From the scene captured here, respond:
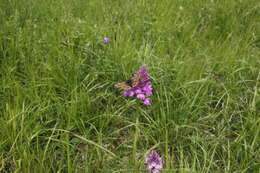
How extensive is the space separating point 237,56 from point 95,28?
51.9 inches

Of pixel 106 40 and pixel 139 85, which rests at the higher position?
pixel 106 40

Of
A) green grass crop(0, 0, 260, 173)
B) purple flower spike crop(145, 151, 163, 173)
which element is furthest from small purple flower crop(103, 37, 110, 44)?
purple flower spike crop(145, 151, 163, 173)

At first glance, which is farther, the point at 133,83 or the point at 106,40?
the point at 106,40

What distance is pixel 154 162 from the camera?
4.16 ft

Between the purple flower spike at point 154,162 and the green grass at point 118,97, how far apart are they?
0.04m

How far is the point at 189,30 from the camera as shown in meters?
2.56

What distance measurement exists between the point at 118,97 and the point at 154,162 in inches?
22.5

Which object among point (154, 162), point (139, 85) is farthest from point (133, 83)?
point (154, 162)

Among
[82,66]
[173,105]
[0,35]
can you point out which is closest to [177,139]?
[173,105]

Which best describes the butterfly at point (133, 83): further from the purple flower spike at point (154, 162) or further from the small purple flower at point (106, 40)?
the small purple flower at point (106, 40)

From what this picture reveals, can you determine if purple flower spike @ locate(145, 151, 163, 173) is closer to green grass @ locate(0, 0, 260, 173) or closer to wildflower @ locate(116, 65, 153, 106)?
green grass @ locate(0, 0, 260, 173)

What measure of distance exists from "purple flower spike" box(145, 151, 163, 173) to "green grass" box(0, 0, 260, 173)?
0.14 ft

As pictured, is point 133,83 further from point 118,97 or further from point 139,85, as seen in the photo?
point 118,97

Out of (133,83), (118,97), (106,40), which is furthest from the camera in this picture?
(106,40)
